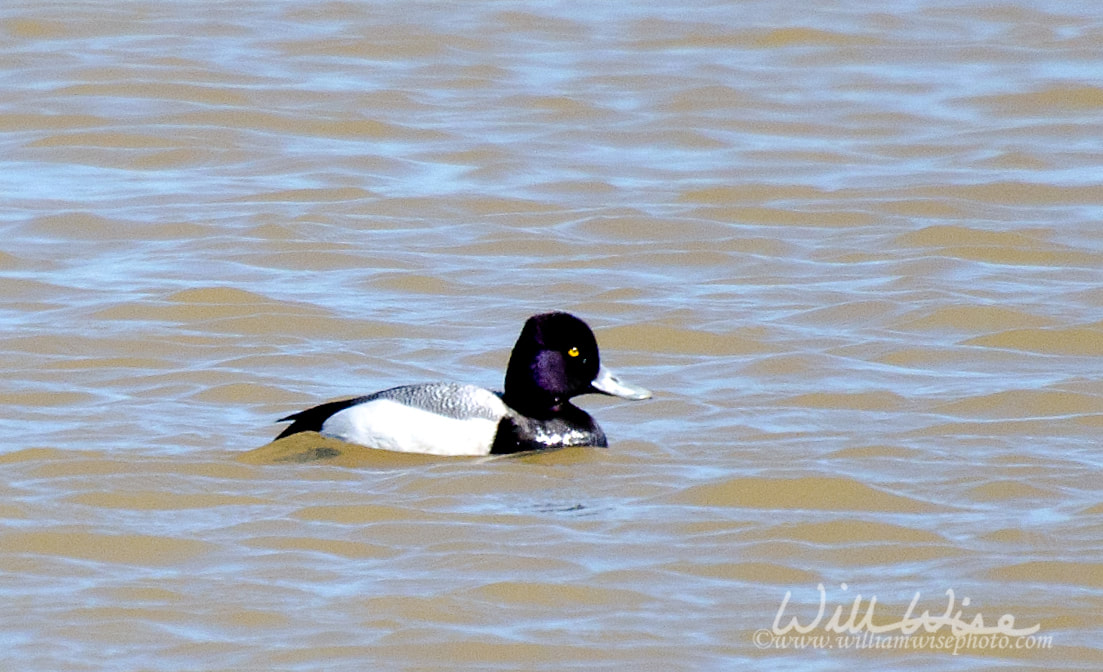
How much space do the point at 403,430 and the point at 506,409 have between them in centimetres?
47

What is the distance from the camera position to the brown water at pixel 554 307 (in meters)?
5.98

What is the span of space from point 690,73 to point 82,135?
4.48 meters

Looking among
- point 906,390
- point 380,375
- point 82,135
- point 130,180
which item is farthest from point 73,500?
point 82,135

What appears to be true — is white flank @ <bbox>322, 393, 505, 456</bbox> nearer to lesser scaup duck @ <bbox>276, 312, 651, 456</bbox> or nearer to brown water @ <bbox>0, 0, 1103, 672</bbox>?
lesser scaup duck @ <bbox>276, 312, 651, 456</bbox>

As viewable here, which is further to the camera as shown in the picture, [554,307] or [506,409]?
[554,307]

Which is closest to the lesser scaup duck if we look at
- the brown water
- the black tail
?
the black tail

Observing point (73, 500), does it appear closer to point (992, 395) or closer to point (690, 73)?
point (992, 395)

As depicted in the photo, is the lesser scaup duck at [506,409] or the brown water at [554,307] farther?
the lesser scaup duck at [506,409]

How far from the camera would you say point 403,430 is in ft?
25.5

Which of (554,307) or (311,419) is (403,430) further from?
(554,307)

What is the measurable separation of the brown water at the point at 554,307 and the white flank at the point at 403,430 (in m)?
0.14

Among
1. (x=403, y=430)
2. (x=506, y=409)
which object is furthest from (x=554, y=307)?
(x=403, y=430)

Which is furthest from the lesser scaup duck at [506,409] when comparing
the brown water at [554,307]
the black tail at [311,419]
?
the brown water at [554,307]

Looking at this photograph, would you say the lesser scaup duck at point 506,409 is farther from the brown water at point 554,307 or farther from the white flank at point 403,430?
the brown water at point 554,307
